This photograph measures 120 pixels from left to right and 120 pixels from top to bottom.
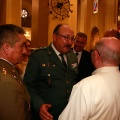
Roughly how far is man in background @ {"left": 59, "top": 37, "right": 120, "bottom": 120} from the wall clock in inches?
175

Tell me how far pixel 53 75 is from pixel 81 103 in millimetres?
975

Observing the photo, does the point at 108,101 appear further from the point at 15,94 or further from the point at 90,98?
the point at 15,94

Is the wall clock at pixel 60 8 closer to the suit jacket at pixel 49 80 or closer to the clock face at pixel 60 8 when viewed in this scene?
the clock face at pixel 60 8

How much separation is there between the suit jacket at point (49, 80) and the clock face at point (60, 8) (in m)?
3.61

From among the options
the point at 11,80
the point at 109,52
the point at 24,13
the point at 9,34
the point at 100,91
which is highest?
the point at 24,13

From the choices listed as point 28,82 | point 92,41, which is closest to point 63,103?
point 28,82

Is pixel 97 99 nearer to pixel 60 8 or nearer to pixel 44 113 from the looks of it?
pixel 44 113

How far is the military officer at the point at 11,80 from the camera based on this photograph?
4.70 ft

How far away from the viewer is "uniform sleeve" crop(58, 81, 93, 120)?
1612 millimetres

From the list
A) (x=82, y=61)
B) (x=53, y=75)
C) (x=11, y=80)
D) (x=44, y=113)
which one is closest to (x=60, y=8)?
(x=82, y=61)

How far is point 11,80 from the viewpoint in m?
1.48

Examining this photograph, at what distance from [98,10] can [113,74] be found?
12590mm

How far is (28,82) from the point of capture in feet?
8.17

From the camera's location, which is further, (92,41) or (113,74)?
(92,41)
